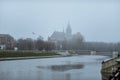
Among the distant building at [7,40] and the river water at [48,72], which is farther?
the distant building at [7,40]

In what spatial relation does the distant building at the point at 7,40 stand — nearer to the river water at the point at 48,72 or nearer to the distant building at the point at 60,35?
the distant building at the point at 60,35

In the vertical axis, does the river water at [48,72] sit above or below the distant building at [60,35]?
below

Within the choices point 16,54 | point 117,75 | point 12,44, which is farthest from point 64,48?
point 117,75

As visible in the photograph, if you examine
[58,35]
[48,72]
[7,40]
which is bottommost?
[48,72]

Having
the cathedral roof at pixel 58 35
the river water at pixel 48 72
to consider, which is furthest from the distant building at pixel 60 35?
the river water at pixel 48 72

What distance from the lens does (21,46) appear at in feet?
339

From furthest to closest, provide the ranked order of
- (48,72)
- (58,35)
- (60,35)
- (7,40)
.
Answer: (60,35) < (58,35) < (7,40) < (48,72)

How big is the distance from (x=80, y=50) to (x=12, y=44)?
1173 inches

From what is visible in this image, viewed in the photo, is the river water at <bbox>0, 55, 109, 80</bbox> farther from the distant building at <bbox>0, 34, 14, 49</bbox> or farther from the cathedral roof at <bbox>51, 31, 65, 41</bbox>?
the cathedral roof at <bbox>51, 31, 65, 41</bbox>

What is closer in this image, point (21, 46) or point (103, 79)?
point (103, 79)

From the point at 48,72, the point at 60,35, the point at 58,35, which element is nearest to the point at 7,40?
the point at 58,35

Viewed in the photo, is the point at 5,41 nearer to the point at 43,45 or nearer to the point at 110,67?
the point at 43,45

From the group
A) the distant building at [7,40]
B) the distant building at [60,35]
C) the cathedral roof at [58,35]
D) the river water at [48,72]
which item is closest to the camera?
the river water at [48,72]

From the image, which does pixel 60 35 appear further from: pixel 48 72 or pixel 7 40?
pixel 48 72
